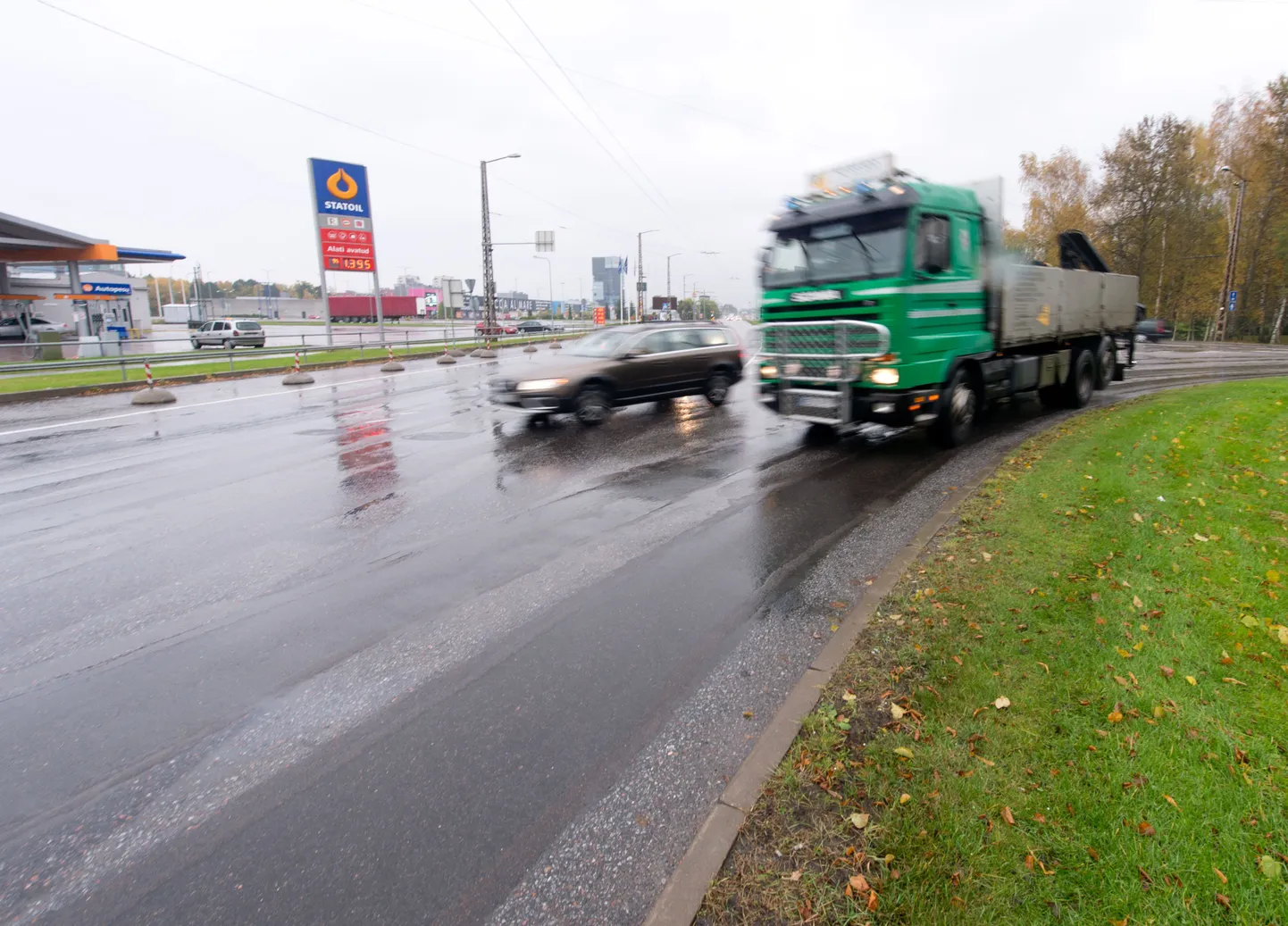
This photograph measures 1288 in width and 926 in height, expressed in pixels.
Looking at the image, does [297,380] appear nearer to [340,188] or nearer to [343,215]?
[343,215]

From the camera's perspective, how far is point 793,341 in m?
9.16

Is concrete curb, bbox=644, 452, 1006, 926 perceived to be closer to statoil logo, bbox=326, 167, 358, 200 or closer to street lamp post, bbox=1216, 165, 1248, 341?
statoil logo, bbox=326, 167, 358, 200

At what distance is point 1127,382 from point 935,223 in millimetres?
12585

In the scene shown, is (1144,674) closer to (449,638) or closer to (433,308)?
(449,638)

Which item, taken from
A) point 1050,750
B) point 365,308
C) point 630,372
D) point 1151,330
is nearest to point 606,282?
point 365,308

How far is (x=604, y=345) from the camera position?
505 inches

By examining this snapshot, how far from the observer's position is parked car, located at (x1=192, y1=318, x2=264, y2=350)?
38.4 metres

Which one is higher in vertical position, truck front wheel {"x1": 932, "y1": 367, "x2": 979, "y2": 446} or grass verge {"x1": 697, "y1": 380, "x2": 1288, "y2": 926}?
truck front wheel {"x1": 932, "y1": 367, "x2": 979, "y2": 446}

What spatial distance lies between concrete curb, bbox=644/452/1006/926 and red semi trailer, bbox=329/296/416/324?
243 ft

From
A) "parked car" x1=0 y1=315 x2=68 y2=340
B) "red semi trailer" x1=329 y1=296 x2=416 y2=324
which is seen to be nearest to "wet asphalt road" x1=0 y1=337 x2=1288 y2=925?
"parked car" x1=0 y1=315 x2=68 y2=340

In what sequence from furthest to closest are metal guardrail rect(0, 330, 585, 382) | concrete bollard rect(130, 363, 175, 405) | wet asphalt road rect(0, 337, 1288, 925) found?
metal guardrail rect(0, 330, 585, 382) → concrete bollard rect(130, 363, 175, 405) → wet asphalt road rect(0, 337, 1288, 925)

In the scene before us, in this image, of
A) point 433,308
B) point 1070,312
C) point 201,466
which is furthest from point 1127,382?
point 433,308

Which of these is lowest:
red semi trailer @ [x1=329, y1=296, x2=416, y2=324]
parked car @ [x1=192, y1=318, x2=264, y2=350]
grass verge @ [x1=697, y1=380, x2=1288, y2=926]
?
grass verge @ [x1=697, y1=380, x2=1288, y2=926]

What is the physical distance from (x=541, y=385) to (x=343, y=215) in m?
22.9
